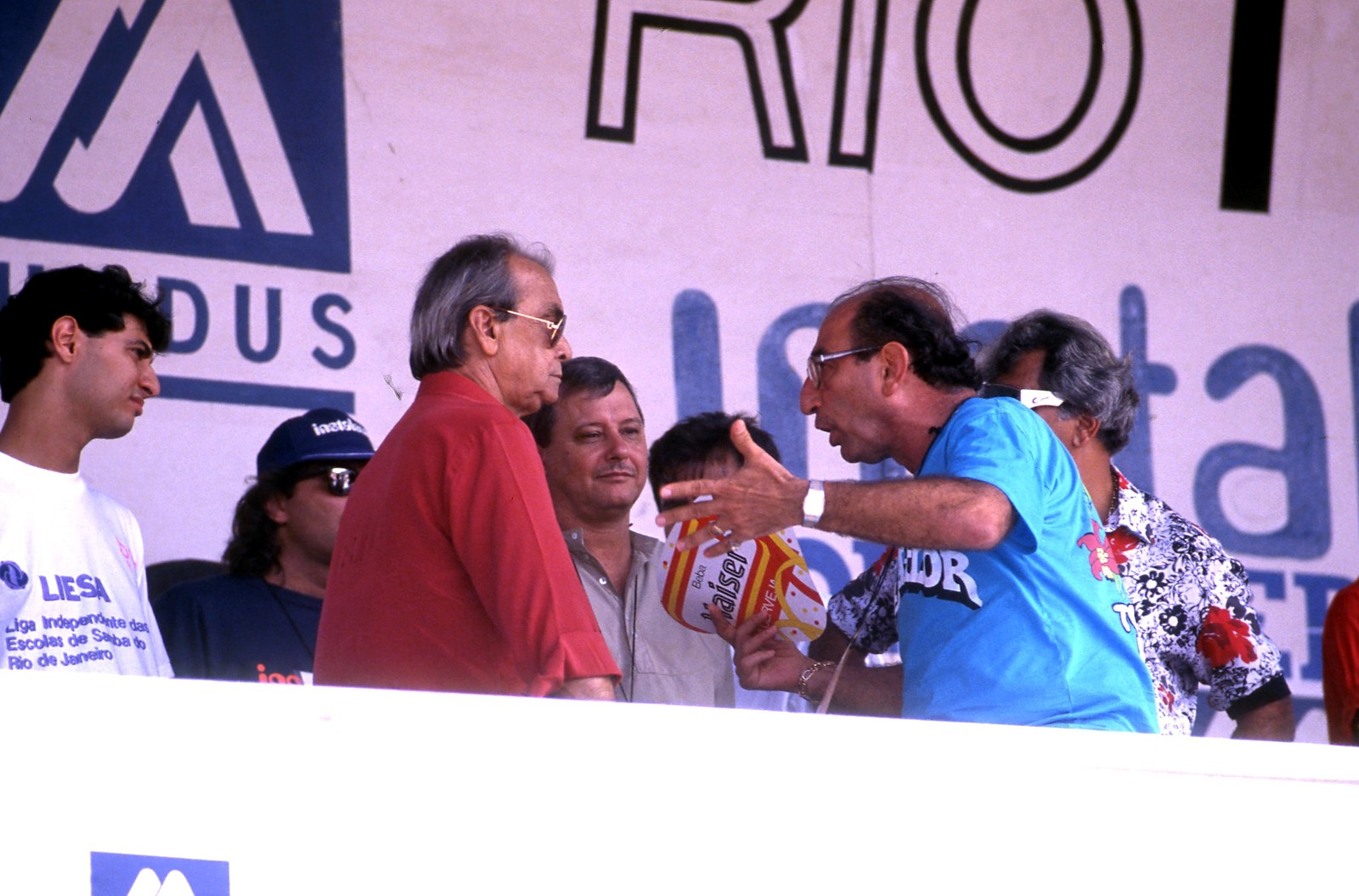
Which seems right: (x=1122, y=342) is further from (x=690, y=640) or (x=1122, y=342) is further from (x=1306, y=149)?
(x=690, y=640)

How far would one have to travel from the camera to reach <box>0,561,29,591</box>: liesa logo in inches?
89.9

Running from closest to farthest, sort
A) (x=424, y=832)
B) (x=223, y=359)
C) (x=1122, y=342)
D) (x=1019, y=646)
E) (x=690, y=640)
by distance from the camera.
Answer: (x=424, y=832) < (x=1019, y=646) < (x=690, y=640) < (x=223, y=359) < (x=1122, y=342)

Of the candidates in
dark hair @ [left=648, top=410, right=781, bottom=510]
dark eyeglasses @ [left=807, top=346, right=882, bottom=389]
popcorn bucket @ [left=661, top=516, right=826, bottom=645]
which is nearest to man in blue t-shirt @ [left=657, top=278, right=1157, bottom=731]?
dark eyeglasses @ [left=807, top=346, right=882, bottom=389]

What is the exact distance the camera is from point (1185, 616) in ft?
8.38

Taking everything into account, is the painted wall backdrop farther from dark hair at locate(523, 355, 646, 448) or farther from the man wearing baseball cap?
dark hair at locate(523, 355, 646, 448)

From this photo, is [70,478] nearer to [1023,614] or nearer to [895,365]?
[895,365]

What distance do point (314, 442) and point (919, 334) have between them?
4.54 ft

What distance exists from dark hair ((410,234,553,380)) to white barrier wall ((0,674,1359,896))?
0.83m

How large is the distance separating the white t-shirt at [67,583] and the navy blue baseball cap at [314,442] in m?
0.48

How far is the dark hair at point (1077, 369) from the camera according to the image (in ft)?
8.39

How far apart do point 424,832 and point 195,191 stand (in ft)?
7.64

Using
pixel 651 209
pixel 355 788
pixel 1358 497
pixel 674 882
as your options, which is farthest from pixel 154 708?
pixel 1358 497

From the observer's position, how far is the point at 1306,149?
4.18m

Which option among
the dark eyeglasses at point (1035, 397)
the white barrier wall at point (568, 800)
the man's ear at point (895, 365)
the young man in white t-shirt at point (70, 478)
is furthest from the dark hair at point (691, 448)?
the white barrier wall at point (568, 800)
